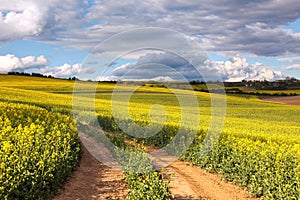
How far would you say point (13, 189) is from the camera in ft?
26.0

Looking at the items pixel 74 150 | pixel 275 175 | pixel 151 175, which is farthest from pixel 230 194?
pixel 74 150

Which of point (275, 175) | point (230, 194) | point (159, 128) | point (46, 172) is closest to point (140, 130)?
point (159, 128)

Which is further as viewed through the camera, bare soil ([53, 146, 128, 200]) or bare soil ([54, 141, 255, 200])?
bare soil ([54, 141, 255, 200])

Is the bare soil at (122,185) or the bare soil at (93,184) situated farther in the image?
the bare soil at (122,185)

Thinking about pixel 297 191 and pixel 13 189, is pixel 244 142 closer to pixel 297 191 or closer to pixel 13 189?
pixel 297 191

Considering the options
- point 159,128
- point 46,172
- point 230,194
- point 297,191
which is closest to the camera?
point 46,172

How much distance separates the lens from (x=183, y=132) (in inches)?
755

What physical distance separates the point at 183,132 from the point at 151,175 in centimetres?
790

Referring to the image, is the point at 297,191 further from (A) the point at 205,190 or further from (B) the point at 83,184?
(B) the point at 83,184

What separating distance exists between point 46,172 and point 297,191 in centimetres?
789

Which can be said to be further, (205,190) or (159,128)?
(159,128)

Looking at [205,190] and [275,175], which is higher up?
[275,175]

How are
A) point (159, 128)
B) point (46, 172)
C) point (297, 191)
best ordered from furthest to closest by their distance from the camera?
point (159, 128), point (297, 191), point (46, 172)

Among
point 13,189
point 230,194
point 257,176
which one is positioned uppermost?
point 13,189
